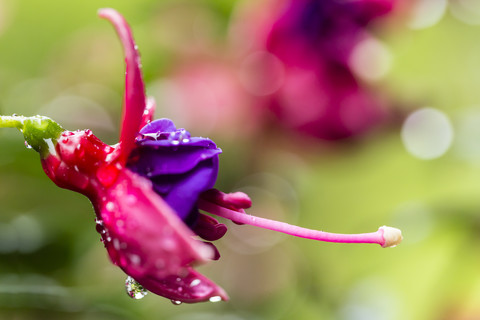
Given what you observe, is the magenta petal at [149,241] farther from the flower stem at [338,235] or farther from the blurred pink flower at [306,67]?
the blurred pink flower at [306,67]

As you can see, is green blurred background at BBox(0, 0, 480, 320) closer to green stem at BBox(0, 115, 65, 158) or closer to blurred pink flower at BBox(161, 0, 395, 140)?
blurred pink flower at BBox(161, 0, 395, 140)

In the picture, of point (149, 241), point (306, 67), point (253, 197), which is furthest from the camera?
point (253, 197)

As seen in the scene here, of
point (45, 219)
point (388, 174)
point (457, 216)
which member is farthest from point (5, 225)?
point (388, 174)

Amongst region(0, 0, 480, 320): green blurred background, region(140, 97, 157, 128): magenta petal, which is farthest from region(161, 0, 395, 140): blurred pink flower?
region(140, 97, 157, 128): magenta petal

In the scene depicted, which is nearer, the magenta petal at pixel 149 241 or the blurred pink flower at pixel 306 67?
the magenta petal at pixel 149 241

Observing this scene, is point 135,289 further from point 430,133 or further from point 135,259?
point 430,133

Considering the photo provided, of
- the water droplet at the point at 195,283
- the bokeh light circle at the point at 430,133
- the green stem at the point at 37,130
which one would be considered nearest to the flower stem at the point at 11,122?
the green stem at the point at 37,130

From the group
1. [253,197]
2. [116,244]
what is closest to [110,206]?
[116,244]
